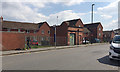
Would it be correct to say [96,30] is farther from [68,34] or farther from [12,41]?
[12,41]

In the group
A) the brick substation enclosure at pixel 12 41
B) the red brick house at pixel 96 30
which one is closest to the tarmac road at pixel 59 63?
the brick substation enclosure at pixel 12 41

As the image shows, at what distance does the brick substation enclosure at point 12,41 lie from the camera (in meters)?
14.1

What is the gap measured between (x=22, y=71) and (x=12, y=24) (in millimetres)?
35564

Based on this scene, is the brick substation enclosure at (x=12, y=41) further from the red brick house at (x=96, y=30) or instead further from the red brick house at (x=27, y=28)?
the red brick house at (x=96, y=30)

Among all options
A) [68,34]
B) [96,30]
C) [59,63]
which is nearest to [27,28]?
[68,34]

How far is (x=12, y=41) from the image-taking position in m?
14.9

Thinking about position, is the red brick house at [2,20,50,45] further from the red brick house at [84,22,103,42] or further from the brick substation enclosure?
the red brick house at [84,22,103,42]

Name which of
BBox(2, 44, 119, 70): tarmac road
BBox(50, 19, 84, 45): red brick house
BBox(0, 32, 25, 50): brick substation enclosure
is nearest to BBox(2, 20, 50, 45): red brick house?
BBox(50, 19, 84, 45): red brick house

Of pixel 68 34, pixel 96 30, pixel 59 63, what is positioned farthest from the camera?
pixel 96 30

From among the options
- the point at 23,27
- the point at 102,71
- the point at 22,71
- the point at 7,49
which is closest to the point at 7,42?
the point at 7,49

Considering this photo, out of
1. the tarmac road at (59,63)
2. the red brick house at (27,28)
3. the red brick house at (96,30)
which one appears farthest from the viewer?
the red brick house at (96,30)

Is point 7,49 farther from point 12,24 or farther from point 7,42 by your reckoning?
point 12,24

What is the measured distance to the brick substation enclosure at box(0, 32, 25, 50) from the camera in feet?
46.2

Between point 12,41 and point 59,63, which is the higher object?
point 12,41
